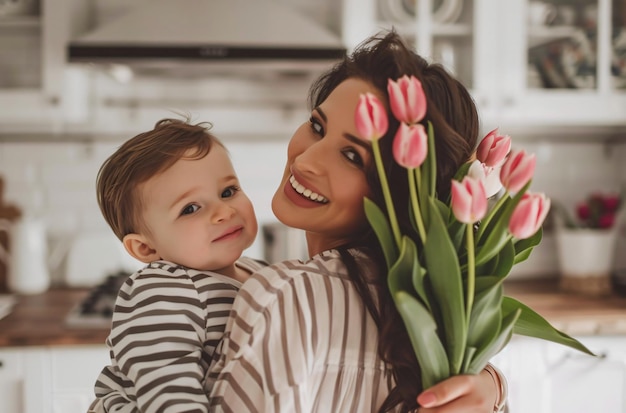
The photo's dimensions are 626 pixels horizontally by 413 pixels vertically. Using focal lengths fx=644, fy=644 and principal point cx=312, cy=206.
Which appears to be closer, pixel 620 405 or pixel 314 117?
pixel 314 117

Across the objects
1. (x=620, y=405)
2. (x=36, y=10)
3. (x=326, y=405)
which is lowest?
(x=620, y=405)

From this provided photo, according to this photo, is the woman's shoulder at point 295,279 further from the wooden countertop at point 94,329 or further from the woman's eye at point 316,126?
the wooden countertop at point 94,329

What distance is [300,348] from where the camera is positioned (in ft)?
2.30

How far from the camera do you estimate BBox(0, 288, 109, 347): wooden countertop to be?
6.39ft

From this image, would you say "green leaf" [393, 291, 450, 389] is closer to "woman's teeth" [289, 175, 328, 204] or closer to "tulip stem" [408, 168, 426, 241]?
"tulip stem" [408, 168, 426, 241]

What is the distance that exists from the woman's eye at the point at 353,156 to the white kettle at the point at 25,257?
6.69 ft

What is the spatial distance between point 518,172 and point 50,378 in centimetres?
179

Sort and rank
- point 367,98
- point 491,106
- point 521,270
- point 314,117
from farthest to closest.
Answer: point 521,270 → point 491,106 → point 314,117 → point 367,98

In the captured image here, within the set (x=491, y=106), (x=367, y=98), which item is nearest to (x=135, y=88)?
(x=491, y=106)

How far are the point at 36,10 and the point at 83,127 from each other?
454 mm

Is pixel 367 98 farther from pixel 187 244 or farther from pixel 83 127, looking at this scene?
pixel 83 127

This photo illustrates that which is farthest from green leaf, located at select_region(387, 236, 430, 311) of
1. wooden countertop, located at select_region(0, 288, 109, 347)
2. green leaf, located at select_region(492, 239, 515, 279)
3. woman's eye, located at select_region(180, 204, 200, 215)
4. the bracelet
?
wooden countertop, located at select_region(0, 288, 109, 347)

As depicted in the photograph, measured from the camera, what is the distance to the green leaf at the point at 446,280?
668mm

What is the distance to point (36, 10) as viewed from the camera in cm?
236
